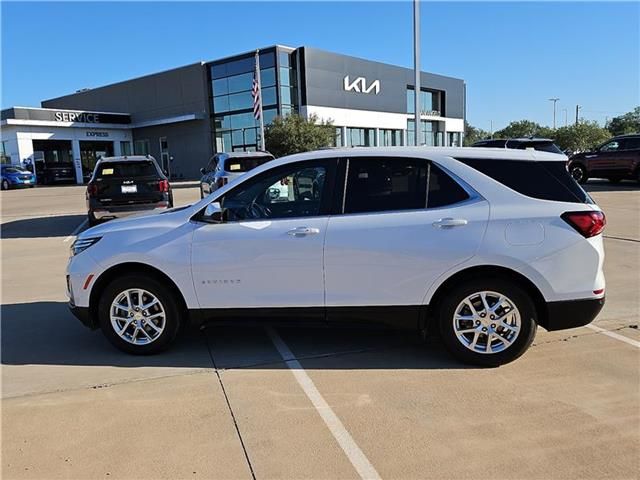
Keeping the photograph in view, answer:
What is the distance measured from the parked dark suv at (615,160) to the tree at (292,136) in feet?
48.0

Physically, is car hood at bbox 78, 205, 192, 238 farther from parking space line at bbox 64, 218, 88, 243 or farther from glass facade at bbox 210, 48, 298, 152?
glass facade at bbox 210, 48, 298, 152

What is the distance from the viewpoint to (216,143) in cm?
4088

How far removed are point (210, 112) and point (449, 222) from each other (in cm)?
3910

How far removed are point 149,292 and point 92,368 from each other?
0.81 m

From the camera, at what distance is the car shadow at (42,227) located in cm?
1295

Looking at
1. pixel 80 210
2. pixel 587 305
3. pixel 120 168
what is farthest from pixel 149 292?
pixel 80 210

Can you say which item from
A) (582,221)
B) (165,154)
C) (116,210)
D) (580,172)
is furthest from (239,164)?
(165,154)

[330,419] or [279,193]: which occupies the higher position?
[279,193]

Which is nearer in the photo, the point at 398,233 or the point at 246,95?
the point at 398,233

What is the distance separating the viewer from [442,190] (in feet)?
13.9

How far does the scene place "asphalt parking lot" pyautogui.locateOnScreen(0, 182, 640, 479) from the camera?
2994 mm

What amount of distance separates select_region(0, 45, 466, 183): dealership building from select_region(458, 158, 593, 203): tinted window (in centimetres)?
3350

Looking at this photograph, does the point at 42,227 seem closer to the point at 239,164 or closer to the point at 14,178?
the point at 239,164

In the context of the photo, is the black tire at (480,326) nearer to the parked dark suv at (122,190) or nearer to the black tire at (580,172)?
the parked dark suv at (122,190)
